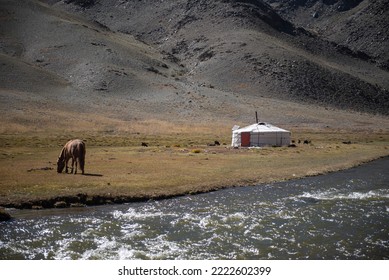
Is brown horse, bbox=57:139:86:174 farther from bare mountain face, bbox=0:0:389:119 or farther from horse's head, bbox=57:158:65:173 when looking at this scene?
bare mountain face, bbox=0:0:389:119

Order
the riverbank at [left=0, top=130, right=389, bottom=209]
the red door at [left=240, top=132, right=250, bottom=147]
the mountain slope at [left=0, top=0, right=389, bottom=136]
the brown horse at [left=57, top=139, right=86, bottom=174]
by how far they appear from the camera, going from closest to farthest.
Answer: the riverbank at [left=0, top=130, right=389, bottom=209] < the brown horse at [left=57, top=139, right=86, bottom=174] < the red door at [left=240, top=132, right=250, bottom=147] < the mountain slope at [left=0, top=0, right=389, bottom=136]

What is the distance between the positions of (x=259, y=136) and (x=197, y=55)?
98.8m

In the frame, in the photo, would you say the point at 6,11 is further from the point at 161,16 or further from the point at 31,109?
the point at 31,109

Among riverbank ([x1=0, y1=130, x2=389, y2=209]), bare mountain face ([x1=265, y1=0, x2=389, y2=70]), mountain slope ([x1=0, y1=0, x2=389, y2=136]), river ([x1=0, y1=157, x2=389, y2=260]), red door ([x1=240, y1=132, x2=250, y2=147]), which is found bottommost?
river ([x1=0, y1=157, x2=389, y2=260])

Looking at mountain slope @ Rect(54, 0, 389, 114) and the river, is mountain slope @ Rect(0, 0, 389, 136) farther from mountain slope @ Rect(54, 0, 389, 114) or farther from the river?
the river

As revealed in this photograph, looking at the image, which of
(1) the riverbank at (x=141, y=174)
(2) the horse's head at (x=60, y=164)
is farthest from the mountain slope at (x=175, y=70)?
(2) the horse's head at (x=60, y=164)

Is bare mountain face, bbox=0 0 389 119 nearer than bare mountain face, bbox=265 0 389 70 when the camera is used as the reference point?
Yes

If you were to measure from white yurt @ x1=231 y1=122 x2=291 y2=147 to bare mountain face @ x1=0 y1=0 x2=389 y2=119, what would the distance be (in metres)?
46.4

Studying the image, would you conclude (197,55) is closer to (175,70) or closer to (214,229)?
(175,70)

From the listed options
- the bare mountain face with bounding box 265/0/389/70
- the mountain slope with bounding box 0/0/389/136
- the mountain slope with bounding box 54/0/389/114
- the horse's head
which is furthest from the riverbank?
the bare mountain face with bounding box 265/0/389/70

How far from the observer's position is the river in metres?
13.0

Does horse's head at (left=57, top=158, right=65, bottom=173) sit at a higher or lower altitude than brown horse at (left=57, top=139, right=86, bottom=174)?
lower

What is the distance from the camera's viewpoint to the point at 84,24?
14488cm

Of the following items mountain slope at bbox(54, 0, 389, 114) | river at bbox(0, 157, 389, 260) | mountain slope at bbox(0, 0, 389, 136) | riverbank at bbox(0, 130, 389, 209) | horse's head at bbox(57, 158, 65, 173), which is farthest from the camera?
mountain slope at bbox(54, 0, 389, 114)
